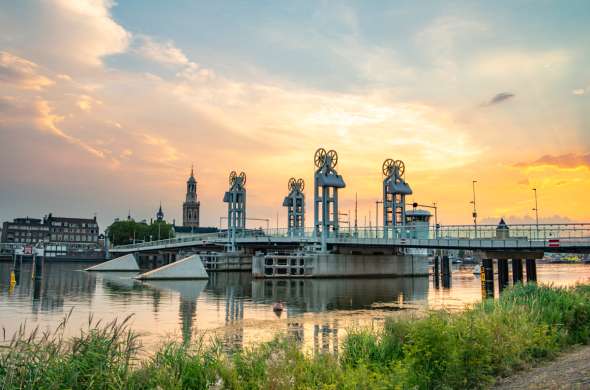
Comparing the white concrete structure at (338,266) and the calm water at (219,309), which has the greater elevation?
the white concrete structure at (338,266)

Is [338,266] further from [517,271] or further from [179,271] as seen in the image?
[517,271]

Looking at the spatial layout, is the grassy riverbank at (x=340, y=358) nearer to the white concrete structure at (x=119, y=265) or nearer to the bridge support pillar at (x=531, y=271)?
the bridge support pillar at (x=531, y=271)

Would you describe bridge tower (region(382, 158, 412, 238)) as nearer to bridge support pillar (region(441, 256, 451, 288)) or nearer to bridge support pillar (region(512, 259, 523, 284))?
bridge support pillar (region(441, 256, 451, 288))

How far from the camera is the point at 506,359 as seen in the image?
16.6 m

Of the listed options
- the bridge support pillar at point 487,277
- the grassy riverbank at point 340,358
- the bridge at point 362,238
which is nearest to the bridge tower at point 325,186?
the bridge at point 362,238

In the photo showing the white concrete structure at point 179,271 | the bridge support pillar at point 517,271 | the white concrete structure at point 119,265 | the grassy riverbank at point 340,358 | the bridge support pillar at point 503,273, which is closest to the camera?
the grassy riverbank at point 340,358

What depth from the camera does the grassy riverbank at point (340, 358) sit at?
40.0 ft

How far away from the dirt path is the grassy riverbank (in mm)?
577

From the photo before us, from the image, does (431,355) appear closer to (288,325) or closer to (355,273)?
(288,325)

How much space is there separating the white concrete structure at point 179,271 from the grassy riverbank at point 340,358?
231 ft

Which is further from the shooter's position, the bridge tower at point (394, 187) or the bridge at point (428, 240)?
the bridge tower at point (394, 187)

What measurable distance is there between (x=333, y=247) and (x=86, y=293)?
49.4 metres

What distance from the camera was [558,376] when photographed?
1433 cm

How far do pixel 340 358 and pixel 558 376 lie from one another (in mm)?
6643
